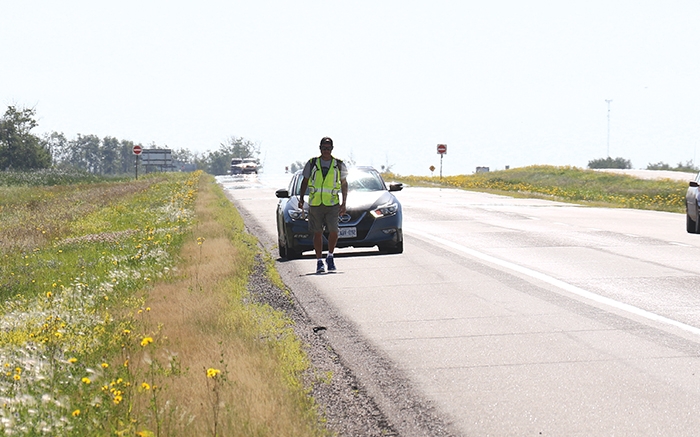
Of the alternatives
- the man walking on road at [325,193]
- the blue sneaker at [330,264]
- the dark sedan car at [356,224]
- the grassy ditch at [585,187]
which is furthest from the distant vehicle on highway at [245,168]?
the blue sneaker at [330,264]

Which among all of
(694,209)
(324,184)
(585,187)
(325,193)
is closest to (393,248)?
(325,193)

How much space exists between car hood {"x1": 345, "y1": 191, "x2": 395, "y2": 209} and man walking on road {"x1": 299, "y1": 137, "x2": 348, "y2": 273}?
1187 mm

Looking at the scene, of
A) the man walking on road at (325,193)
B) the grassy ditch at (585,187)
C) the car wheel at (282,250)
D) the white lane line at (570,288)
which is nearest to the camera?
the white lane line at (570,288)

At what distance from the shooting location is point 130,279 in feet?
43.6

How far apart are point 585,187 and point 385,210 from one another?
49.2m

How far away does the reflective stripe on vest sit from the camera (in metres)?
14.1

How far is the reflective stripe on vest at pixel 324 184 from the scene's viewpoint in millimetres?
14117

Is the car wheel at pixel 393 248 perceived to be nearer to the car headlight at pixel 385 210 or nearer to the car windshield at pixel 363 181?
the car headlight at pixel 385 210

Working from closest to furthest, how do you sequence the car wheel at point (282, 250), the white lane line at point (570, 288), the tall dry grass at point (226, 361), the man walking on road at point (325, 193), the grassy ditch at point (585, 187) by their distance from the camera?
the tall dry grass at point (226, 361) < the white lane line at point (570, 288) < the man walking on road at point (325, 193) < the car wheel at point (282, 250) < the grassy ditch at point (585, 187)

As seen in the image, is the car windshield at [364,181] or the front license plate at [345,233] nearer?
the front license plate at [345,233]

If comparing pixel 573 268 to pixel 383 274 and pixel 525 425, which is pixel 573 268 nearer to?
pixel 383 274

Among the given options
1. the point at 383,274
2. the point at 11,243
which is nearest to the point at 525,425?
the point at 383,274

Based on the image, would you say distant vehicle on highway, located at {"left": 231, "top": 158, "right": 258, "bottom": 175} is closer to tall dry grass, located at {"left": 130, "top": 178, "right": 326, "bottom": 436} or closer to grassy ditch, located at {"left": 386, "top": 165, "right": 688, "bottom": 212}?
grassy ditch, located at {"left": 386, "top": 165, "right": 688, "bottom": 212}

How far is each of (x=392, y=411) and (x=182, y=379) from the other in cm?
148
